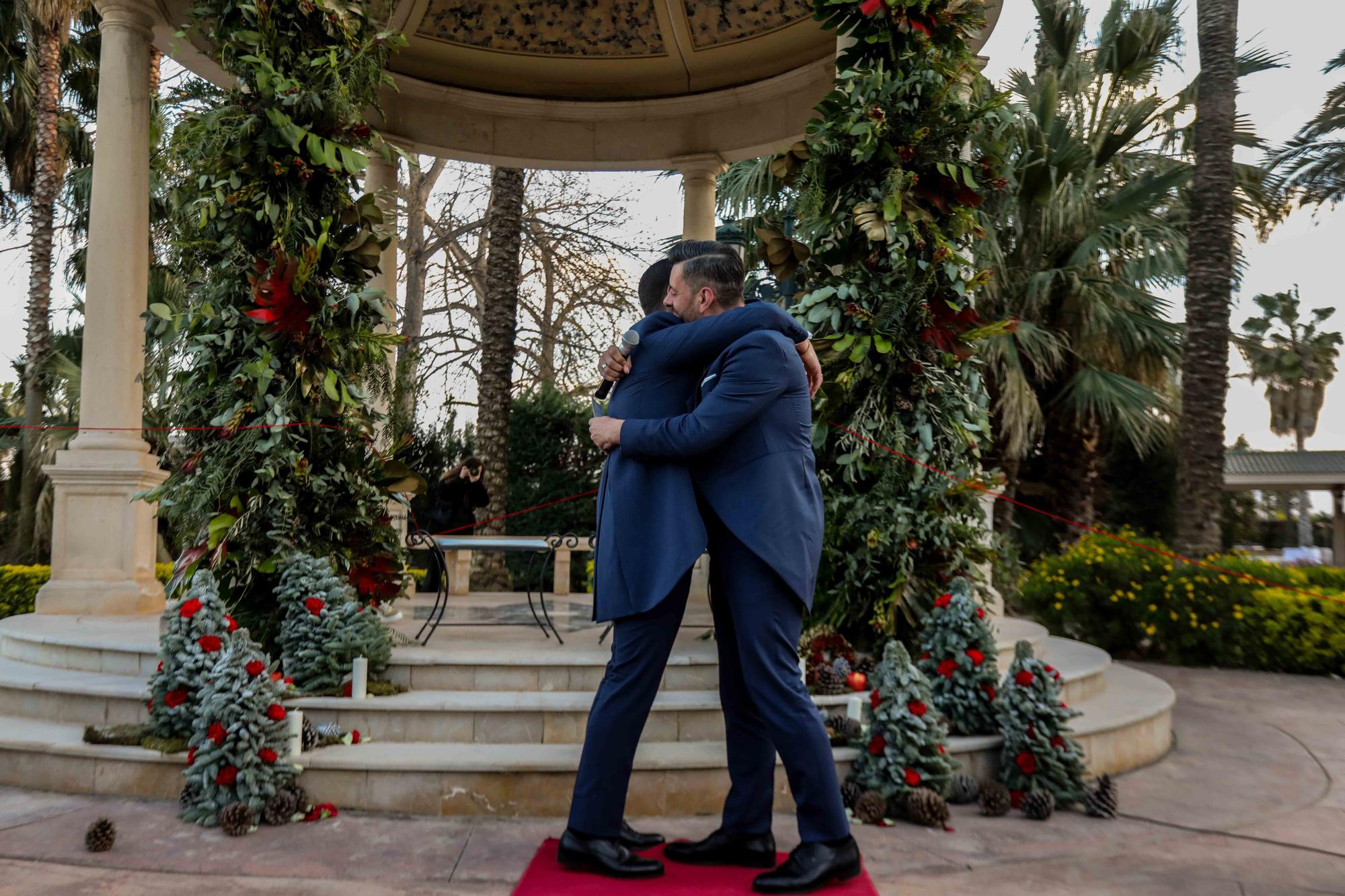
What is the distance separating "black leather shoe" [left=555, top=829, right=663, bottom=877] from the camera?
3119 mm

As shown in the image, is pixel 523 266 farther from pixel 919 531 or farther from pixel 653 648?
pixel 653 648

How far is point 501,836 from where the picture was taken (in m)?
3.81

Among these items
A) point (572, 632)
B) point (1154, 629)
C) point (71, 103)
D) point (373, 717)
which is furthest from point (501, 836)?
point (71, 103)

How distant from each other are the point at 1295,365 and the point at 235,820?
1811 inches

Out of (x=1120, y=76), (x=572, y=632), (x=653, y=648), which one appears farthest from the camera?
(x=1120, y=76)

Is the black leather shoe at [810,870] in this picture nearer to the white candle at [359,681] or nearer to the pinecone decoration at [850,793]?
the pinecone decoration at [850,793]

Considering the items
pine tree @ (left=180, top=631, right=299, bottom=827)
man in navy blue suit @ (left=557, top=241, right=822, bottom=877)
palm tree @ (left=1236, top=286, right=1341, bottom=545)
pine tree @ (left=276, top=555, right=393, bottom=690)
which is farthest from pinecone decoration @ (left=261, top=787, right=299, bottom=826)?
palm tree @ (left=1236, top=286, right=1341, bottom=545)

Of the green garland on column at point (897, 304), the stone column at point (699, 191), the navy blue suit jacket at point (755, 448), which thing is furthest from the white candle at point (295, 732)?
the stone column at point (699, 191)

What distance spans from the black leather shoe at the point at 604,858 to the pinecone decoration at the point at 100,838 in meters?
1.64

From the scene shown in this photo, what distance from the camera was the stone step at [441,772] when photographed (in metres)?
4.08

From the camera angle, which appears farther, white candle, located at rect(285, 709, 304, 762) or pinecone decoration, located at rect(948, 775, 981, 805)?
pinecone decoration, located at rect(948, 775, 981, 805)

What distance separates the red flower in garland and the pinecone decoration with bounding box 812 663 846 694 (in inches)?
121

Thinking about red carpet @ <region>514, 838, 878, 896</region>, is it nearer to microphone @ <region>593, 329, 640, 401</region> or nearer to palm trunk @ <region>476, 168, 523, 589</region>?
microphone @ <region>593, 329, 640, 401</region>

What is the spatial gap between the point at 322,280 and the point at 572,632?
2590 millimetres
